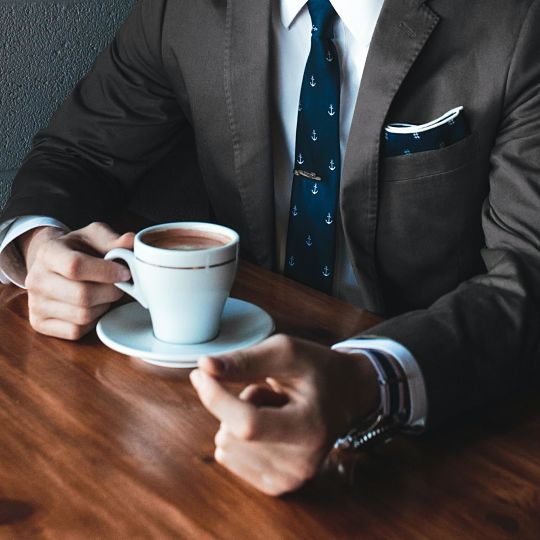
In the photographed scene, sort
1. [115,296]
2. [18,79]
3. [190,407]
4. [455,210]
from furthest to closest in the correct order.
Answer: [18,79] < [455,210] < [115,296] < [190,407]

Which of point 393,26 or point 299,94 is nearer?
point 393,26

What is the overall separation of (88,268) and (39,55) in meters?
0.69

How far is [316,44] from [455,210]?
34 cm

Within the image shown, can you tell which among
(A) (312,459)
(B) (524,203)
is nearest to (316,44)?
(B) (524,203)

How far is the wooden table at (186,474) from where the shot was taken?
0.77m

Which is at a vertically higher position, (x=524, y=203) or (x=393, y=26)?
(x=393, y=26)

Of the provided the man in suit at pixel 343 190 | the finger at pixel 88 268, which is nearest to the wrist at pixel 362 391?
the man in suit at pixel 343 190

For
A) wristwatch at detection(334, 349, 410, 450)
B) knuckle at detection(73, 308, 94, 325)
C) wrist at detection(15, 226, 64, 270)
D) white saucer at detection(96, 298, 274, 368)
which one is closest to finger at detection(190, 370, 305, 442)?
wristwatch at detection(334, 349, 410, 450)

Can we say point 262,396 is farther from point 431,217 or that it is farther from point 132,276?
point 431,217

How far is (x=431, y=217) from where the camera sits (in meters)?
1.41

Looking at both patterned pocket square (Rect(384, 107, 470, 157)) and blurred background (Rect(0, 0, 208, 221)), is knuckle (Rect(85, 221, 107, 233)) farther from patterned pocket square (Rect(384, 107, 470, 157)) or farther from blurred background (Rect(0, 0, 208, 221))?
blurred background (Rect(0, 0, 208, 221))

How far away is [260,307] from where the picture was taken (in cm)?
123

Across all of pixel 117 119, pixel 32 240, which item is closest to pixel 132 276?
pixel 32 240

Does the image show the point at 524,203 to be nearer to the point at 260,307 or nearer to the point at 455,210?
the point at 455,210
